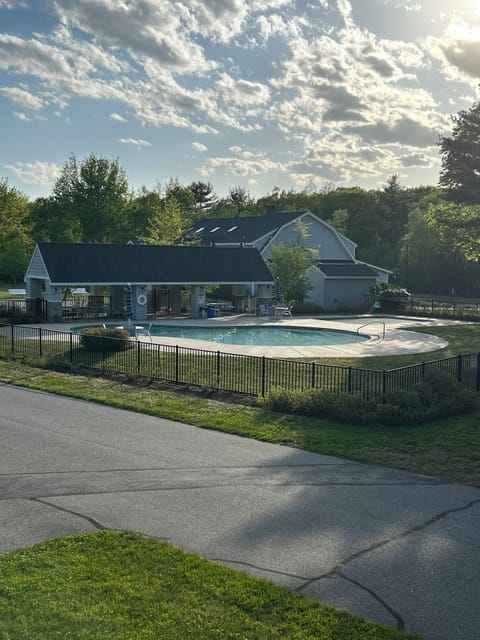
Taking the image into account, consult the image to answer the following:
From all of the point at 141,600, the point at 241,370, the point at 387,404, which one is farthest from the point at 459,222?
the point at 141,600

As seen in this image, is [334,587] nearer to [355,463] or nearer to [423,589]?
[423,589]

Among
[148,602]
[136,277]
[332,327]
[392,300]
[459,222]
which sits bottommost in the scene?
[148,602]

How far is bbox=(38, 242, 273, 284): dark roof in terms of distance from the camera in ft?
122

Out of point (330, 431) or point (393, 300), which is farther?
point (393, 300)

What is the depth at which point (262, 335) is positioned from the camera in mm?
33406

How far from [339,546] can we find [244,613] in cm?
204

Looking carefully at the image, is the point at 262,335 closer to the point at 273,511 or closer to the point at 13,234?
the point at 273,511

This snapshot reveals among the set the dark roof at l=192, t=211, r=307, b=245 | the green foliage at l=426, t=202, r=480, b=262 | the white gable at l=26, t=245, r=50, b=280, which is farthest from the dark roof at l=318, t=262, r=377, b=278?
the white gable at l=26, t=245, r=50, b=280

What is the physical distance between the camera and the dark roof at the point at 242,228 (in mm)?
55562

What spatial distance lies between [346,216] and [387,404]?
80301mm

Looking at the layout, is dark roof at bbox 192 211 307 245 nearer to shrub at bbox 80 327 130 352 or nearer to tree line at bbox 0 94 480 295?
tree line at bbox 0 94 480 295

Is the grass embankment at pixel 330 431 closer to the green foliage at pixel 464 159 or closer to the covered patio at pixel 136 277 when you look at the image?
the covered patio at pixel 136 277

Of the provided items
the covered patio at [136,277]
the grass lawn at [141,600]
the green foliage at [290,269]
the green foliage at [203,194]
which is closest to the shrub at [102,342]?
the covered patio at [136,277]

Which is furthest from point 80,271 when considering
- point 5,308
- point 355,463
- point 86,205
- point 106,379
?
point 86,205
